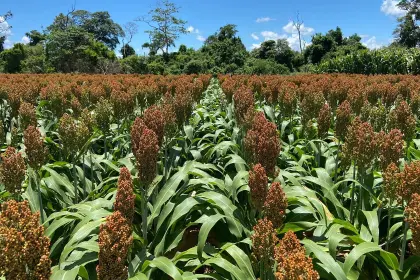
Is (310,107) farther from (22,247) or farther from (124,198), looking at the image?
(22,247)

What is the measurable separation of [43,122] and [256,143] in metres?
5.04

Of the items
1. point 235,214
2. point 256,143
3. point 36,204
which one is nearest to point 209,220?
point 235,214

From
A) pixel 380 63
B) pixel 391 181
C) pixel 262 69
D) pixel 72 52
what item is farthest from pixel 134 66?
pixel 391 181

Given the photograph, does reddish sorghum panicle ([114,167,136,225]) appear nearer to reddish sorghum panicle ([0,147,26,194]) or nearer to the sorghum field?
the sorghum field

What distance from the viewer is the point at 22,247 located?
1.37 metres

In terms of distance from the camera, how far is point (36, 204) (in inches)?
132

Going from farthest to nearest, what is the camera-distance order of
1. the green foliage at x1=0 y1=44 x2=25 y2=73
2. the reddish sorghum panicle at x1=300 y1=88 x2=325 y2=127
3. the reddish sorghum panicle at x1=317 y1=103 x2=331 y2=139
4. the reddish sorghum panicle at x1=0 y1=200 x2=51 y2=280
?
the green foliage at x1=0 y1=44 x2=25 y2=73 < the reddish sorghum panicle at x1=300 y1=88 x2=325 y2=127 < the reddish sorghum panicle at x1=317 y1=103 x2=331 y2=139 < the reddish sorghum panicle at x1=0 y1=200 x2=51 y2=280

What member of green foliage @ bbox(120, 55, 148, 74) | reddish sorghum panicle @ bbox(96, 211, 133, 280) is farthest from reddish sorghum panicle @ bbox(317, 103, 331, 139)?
green foliage @ bbox(120, 55, 148, 74)

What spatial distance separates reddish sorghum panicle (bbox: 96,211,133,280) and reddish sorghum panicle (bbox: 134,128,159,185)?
39.1 inches

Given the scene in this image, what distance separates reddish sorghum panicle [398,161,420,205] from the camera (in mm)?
2162

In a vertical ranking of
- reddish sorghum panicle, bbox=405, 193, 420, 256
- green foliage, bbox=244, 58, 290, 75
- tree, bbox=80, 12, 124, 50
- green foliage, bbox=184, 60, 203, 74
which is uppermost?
tree, bbox=80, 12, 124, 50

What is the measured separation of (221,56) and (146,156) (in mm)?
45874

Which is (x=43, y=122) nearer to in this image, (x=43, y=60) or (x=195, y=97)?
(x=195, y=97)

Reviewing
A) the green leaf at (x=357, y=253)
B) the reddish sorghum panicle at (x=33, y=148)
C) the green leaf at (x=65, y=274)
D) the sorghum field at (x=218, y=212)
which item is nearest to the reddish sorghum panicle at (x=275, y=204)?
the sorghum field at (x=218, y=212)
